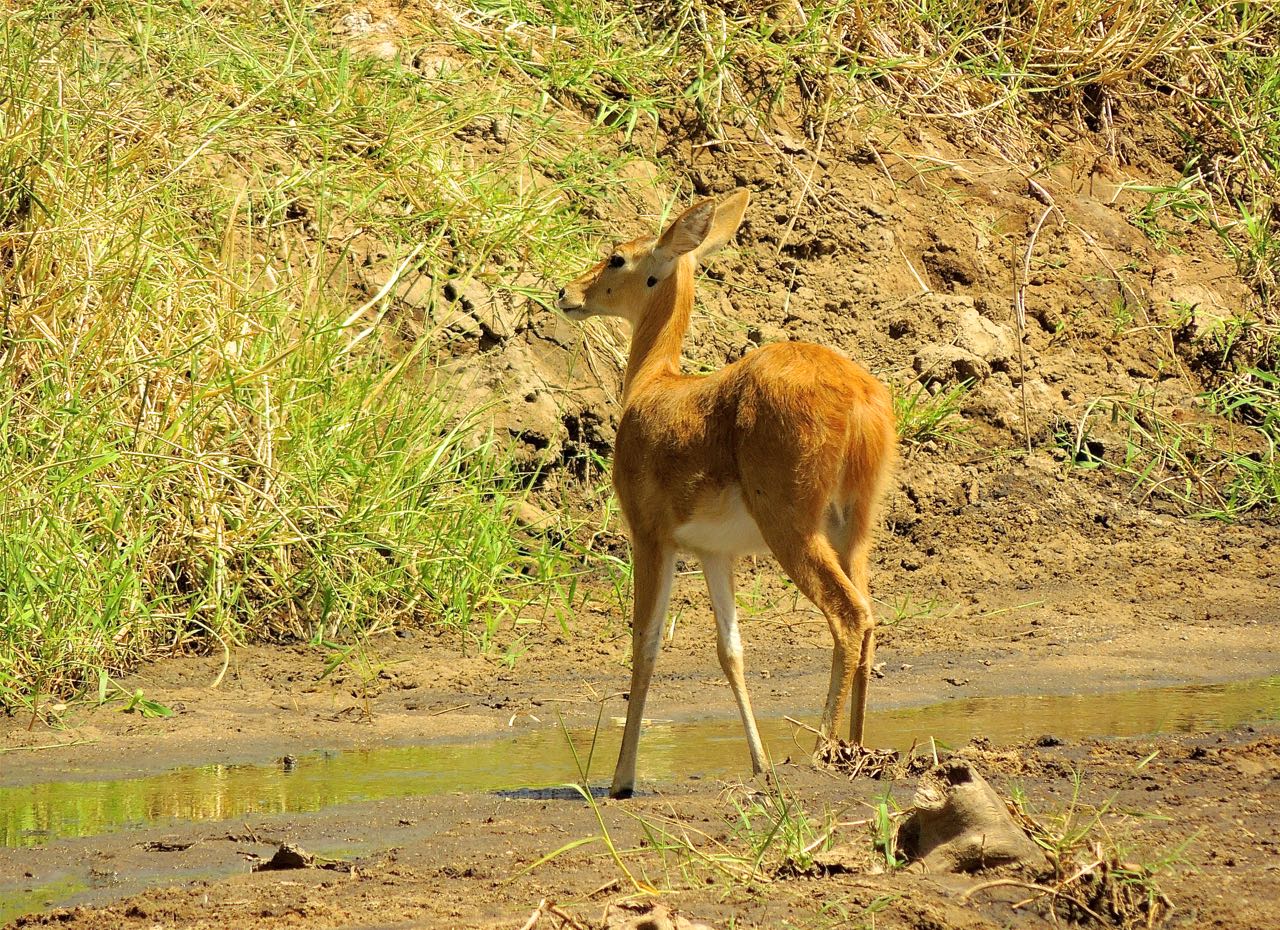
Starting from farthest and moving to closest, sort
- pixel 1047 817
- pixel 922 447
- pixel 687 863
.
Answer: pixel 922 447 < pixel 1047 817 < pixel 687 863

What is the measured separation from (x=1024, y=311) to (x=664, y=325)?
4201 mm

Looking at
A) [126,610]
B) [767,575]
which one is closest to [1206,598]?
[767,575]

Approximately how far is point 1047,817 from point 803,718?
2.59m

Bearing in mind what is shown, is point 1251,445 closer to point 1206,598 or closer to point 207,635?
point 1206,598

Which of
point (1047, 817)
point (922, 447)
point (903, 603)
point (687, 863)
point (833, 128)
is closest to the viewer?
point (687, 863)

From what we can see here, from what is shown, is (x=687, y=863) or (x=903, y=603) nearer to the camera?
(x=687, y=863)

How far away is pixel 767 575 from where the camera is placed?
899 centimetres

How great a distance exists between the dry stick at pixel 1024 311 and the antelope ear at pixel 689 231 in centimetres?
351

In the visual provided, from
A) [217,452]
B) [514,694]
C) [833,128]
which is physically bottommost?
[514,694]

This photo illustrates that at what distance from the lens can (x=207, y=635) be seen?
7555 millimetres

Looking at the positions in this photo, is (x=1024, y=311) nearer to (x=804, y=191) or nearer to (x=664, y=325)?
(x=804, y=191)

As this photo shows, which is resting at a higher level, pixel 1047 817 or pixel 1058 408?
pixel 1058 408

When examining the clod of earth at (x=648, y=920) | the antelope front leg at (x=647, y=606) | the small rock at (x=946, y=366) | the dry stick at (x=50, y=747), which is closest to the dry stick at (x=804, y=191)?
the small rock at (x=946, y=366)

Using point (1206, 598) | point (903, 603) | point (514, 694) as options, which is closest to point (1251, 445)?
point (1206, 598)
